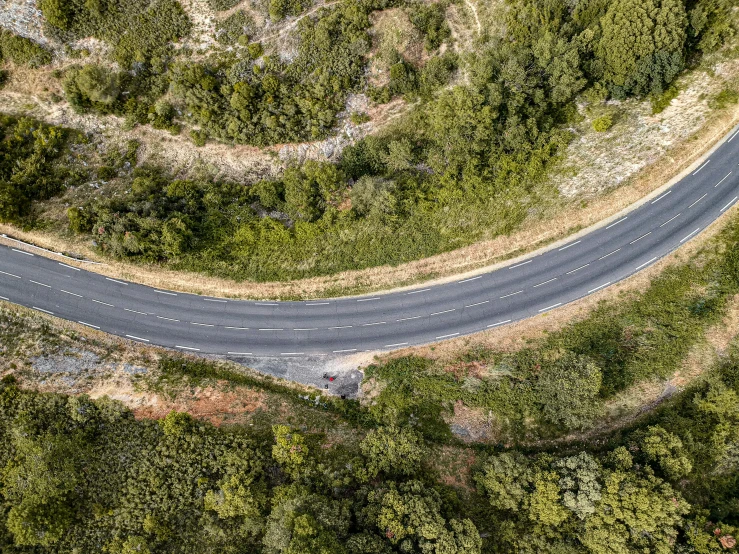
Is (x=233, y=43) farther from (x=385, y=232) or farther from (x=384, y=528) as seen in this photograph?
(x=384, y=528)

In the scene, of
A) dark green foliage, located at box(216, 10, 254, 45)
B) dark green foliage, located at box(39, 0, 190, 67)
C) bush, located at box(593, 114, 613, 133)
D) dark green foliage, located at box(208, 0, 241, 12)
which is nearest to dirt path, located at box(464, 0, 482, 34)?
bush, located at box(593, 114, 613, 133)

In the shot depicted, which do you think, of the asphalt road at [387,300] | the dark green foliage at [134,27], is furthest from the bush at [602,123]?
the dark green foliage at [134,27]

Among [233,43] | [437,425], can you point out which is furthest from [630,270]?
[233,43]

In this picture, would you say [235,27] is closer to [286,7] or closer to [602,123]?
[286,7]

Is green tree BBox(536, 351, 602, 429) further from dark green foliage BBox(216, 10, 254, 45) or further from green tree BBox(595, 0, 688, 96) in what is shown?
dark green foliage BBox(216, 10, 254, 45)

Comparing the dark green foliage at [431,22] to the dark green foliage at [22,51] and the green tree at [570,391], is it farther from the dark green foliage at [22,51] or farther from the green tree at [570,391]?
the dark green foliage at [22,51]

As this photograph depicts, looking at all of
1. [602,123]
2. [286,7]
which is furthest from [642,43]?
[286,7]
